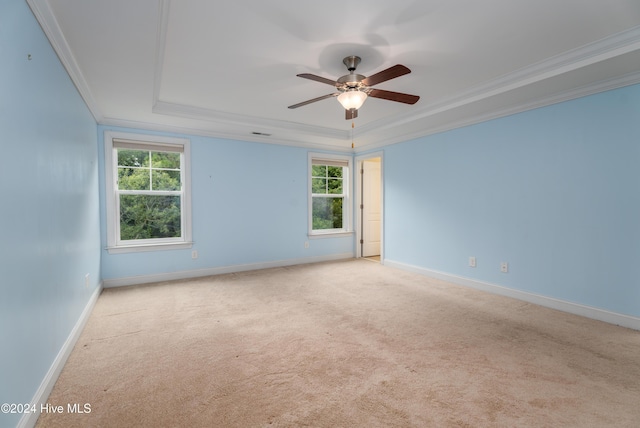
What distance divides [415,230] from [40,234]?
14.5 ft

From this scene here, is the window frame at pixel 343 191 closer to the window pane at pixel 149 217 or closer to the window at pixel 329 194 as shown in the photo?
the window at pixel 329 194

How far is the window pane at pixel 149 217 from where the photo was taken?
4320 millimetres

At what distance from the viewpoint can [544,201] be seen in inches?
134

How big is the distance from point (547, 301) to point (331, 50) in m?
3.38

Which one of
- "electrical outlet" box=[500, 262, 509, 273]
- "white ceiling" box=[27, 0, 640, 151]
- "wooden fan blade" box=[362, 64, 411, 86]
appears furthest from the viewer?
"electrical outlet" box=[500, 262, 509, 273]

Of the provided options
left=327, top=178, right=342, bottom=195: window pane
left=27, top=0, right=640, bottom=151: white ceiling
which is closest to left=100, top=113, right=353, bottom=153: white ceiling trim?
left=27, top=0, right=640, bottom=151: white ceiling

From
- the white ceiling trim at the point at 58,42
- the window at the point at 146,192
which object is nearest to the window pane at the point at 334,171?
the window at the point at 146,192

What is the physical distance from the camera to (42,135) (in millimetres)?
1909

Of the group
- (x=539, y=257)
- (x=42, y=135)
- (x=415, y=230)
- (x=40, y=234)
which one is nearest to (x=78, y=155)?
(x=42, y=135)

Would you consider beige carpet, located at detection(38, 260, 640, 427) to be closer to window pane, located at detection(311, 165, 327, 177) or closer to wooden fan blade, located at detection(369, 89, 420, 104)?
wooden fan blade, located at detection(369, 89, 420, 104)

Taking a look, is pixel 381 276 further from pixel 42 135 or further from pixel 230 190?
pixel 42 135

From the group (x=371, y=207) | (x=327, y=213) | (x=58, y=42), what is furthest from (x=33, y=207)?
(x=371, y=207)

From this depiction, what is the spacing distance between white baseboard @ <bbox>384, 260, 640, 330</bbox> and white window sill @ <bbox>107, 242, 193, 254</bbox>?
361cm

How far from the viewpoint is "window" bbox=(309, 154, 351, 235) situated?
5863mm
